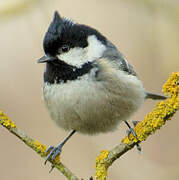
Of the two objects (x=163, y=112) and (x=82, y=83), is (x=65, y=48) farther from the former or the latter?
(x=163, y=112)

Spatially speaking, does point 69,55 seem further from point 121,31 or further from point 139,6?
point 121,31

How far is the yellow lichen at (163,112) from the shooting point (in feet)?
5.67

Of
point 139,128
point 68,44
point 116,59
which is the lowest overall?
point 139,128

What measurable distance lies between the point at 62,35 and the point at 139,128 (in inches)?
33.2

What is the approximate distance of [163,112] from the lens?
1.75 metres

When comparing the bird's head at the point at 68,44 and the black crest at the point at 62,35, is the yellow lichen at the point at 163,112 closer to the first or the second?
the bird's head at the point at 68,44

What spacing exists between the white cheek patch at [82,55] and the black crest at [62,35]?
33 millimetres

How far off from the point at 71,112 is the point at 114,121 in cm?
32

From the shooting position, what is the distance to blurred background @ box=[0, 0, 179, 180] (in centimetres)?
249

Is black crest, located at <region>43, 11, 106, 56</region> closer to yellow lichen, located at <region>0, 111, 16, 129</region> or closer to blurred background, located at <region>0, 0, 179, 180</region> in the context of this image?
blurred background, located at <region>0, 0, 179, 180</region>

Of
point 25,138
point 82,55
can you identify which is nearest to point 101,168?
point 25,138

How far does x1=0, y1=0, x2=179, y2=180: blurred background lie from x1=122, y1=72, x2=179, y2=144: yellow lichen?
2.03 feet

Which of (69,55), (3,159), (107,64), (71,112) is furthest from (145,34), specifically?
(3,159)

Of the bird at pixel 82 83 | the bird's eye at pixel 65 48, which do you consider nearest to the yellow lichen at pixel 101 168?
the bird at pixel 82 83
